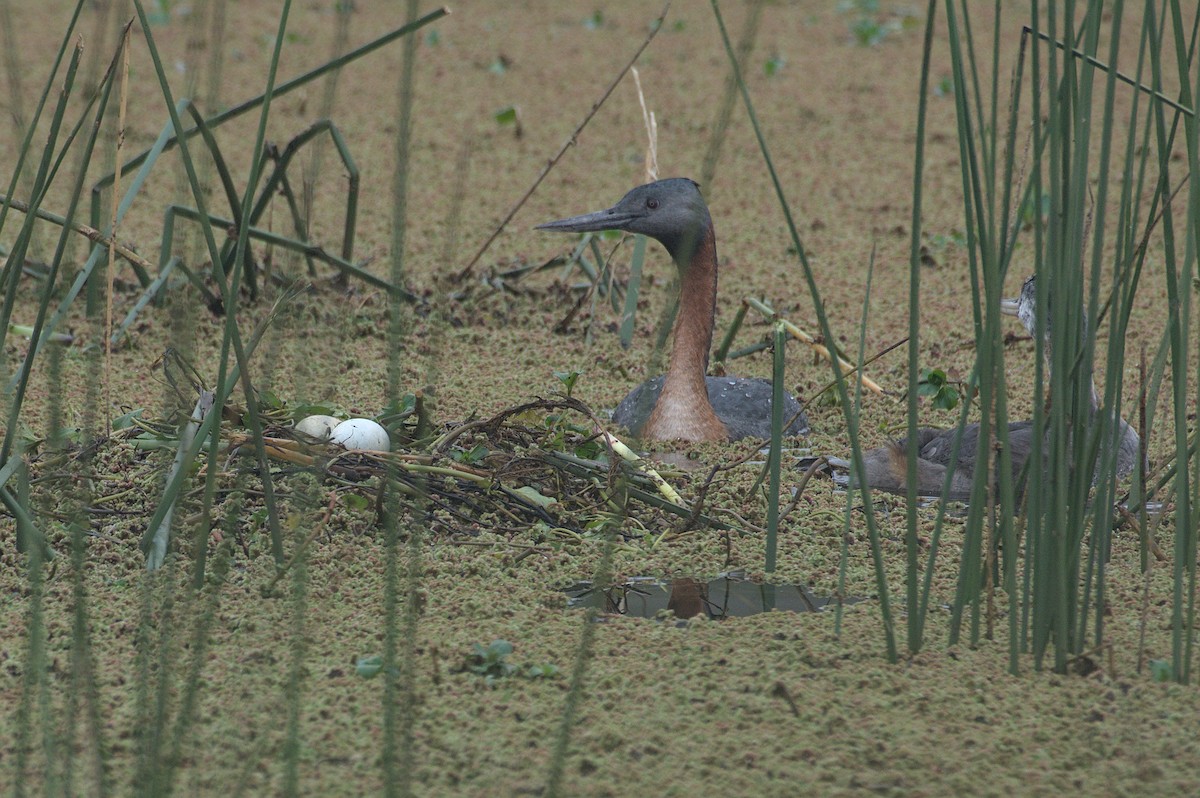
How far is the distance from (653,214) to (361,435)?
4.30 ft

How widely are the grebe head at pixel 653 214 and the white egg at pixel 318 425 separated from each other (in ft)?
3.68

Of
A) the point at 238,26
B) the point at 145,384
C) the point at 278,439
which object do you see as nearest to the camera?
the point at 278,439

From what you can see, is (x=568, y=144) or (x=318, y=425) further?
(x=568, y=144)

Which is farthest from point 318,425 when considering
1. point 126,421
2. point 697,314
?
point 697,314

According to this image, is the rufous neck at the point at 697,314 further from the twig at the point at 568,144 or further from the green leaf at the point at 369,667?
the green leaf at the point at 369,667

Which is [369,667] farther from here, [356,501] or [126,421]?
[126,421]

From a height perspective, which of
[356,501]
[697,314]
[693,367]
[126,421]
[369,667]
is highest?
[697,314]

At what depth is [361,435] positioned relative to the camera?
272cm

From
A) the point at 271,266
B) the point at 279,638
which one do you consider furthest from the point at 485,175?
the point at 279,638

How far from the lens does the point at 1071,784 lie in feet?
5.46

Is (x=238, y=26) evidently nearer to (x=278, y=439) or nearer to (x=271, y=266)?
(x=271, y=266)

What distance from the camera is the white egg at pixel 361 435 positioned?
271 centimetres

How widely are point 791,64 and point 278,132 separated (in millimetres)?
2486

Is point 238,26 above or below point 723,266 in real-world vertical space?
above
